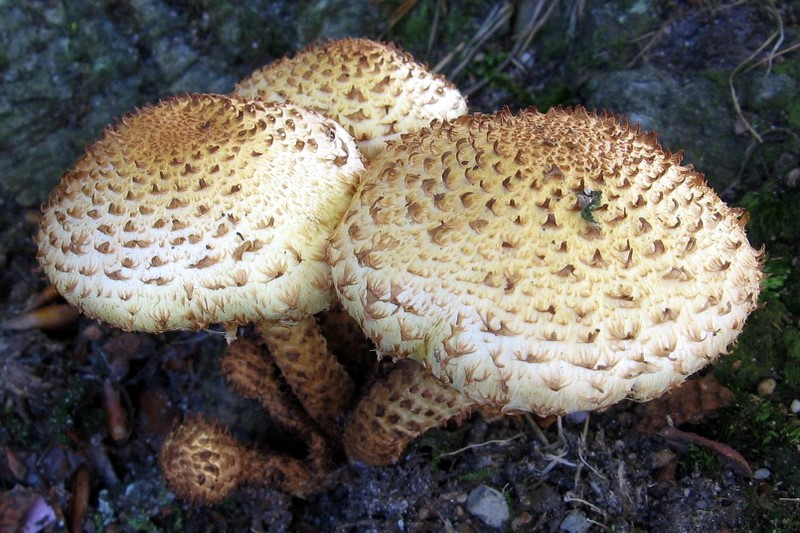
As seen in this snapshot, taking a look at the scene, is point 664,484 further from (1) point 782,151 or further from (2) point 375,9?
(2) point 375,9

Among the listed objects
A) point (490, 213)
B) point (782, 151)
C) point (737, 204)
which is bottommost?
point (737, 204)

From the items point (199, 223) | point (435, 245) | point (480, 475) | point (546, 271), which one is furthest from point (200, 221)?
point (480, 475)

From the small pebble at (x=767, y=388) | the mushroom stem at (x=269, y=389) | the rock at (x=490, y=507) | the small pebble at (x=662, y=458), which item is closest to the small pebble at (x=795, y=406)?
the small pebble at (x=767, y=388)

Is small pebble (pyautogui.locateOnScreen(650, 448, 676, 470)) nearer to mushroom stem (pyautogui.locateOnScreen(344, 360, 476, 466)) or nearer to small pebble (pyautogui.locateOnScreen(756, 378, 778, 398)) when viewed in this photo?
small pebble (pyautogui.locateOnScreen(756, 378, 778, 398))

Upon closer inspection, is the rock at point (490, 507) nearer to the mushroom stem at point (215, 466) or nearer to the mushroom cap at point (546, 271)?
the mushroom stem at point (215, 466)

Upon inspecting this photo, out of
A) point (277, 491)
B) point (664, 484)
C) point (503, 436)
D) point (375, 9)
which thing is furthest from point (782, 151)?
point (277, 491)
